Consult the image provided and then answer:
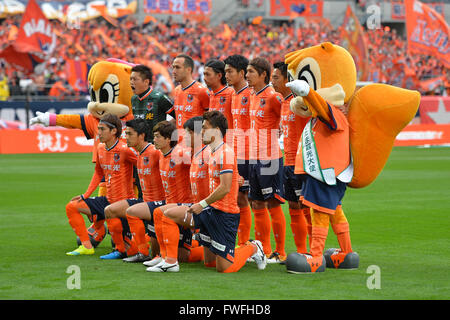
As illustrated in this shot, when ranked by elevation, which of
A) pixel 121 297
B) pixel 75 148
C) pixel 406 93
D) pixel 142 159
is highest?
pixel 406 93

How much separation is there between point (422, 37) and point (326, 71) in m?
18.3

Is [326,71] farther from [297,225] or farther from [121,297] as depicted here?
[121,297]

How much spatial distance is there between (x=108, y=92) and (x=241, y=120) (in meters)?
1.78

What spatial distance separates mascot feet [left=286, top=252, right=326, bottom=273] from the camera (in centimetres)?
648

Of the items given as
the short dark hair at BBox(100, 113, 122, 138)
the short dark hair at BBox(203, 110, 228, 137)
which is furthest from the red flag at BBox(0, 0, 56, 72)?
the short dark hair at BBox(203, 110, 228, 137)

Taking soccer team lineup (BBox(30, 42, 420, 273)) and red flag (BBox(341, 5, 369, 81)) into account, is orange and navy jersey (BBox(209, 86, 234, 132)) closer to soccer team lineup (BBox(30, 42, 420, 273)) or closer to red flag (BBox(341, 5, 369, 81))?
soccer team lineup (BBox(30, 42, 420, 273))

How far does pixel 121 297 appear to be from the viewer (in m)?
5.45

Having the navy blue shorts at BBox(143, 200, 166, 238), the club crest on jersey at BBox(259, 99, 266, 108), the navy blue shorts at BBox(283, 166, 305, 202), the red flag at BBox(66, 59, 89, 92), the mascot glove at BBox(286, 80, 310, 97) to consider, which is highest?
the mascot glove at BBox(286, 80, 310, 97)

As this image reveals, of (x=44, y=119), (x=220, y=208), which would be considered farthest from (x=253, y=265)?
(x=44, y=119)

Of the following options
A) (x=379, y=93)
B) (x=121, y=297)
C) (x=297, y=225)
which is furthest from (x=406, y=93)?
(x=121, y=297)

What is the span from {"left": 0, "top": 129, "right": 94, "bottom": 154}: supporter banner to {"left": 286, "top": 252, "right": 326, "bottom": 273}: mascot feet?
1651cm

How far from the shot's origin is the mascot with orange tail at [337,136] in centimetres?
655

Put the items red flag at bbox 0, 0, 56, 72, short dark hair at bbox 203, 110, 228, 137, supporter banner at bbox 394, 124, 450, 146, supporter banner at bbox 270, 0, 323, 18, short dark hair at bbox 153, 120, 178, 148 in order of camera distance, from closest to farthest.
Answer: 1. short dark hair at bbox 203, 110, 228, 137
2. short dark hair at bbox 153, 120, 178, 148
3. red flag at bbox 0, 0, 56, 72
4. supporter banner at bbox 394, 124, 450, 146
5. supporter banner at bbox 270, 0, 323, 18

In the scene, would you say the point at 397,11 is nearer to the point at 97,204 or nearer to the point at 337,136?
the point at 97,204
